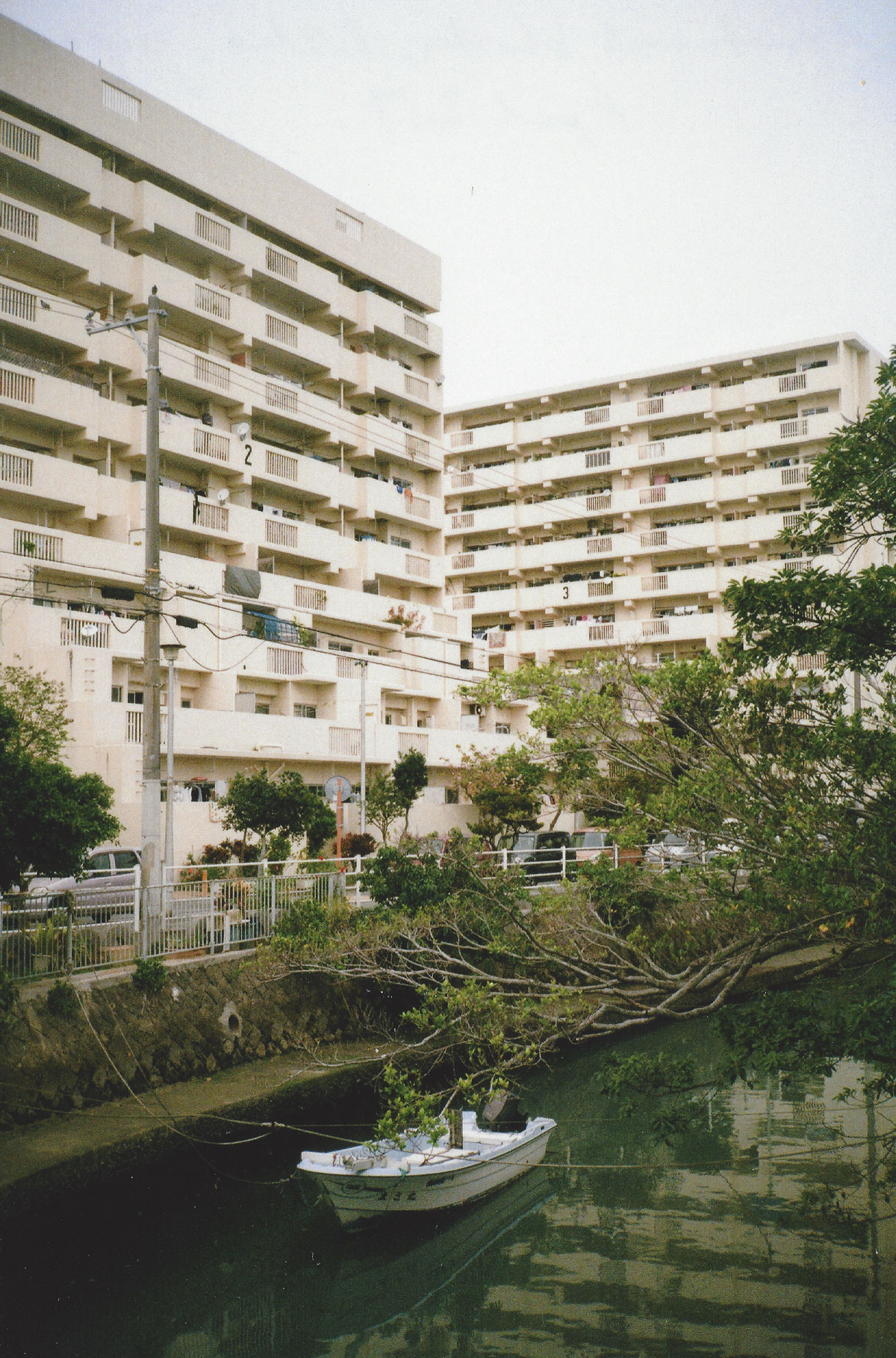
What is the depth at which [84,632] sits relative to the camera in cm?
2816

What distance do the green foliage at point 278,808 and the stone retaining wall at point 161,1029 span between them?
17.6ft

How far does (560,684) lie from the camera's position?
12953 millimetres

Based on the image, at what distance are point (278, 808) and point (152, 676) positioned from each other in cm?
708

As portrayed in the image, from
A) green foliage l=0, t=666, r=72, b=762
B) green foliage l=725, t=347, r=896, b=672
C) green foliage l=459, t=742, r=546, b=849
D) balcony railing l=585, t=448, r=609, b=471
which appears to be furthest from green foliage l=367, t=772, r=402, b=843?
balcony railing l=585, t=448, r=609, b=471

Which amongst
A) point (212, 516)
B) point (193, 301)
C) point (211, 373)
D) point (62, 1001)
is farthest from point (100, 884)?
point (193, 301)

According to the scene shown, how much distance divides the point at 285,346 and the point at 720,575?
20710 mm

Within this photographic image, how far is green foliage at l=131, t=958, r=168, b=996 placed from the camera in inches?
666

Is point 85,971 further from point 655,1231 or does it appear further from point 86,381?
point 86,381

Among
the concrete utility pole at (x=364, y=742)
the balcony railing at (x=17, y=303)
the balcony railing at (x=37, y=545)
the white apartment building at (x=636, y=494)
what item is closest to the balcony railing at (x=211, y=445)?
the balcony railing at (x=17, y=303)

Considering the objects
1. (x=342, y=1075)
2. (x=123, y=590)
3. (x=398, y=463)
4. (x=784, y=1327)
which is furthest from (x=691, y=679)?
(x=398, y=463)

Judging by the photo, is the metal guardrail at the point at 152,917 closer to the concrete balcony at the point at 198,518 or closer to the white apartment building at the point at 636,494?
the concrete balcony at the point at 198,518

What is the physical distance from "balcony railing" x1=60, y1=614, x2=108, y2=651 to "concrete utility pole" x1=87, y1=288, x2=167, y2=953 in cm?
1004

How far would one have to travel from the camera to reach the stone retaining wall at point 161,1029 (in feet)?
48.9

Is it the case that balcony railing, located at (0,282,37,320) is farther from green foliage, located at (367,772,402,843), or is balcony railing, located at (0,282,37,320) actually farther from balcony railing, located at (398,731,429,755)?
balcony railing, located at (398,731,429,755)
